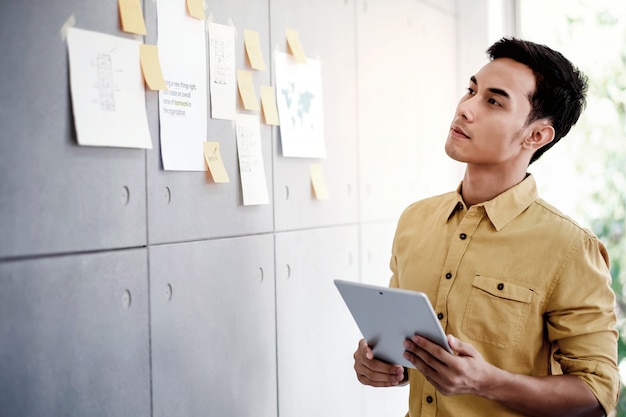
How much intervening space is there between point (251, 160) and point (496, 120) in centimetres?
67

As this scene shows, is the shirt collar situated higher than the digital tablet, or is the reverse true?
the shirt collar

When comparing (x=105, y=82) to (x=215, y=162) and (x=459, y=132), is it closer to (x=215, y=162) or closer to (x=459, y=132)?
(x=215, y=162)

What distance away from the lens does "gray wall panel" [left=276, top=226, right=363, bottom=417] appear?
1.96 meters

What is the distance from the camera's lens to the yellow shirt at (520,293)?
145 centimetres

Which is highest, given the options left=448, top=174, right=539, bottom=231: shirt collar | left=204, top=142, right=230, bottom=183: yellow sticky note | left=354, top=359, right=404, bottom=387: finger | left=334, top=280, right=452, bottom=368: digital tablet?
left=204, top=142, right=230, bottom=183: yellow sticky note

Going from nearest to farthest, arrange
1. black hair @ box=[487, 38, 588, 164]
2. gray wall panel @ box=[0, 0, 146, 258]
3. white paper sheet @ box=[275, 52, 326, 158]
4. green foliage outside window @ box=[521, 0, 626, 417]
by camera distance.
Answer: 1. gray wall panel @ box=[0, 0, 146, 258]
2. black hair @ box=[487, 38, 588, 164]
3. white paper sheet @ box=[275, 52, 326, 158]
4. green foliage outside window @ box=[521, 0, 626, 417]

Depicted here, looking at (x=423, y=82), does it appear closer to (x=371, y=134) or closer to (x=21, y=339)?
(x=371, y=134)

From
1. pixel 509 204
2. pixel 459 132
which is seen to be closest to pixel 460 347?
pixel 509 204

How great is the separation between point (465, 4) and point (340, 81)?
3.97 feet

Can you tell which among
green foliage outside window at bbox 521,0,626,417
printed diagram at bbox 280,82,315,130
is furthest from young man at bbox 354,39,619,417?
green foliage outside window at bbox 521,0,626,417

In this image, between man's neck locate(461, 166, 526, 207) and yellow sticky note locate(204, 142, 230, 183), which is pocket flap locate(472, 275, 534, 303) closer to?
man's neck locate(461, 166, 526, 207)

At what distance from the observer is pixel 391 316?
1353mm

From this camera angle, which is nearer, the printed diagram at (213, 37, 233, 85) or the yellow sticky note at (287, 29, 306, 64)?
the printed diagram at (213, 37, 233, 85)

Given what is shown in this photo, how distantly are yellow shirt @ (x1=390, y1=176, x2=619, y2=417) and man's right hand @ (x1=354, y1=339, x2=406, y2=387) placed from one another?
0.37ft
